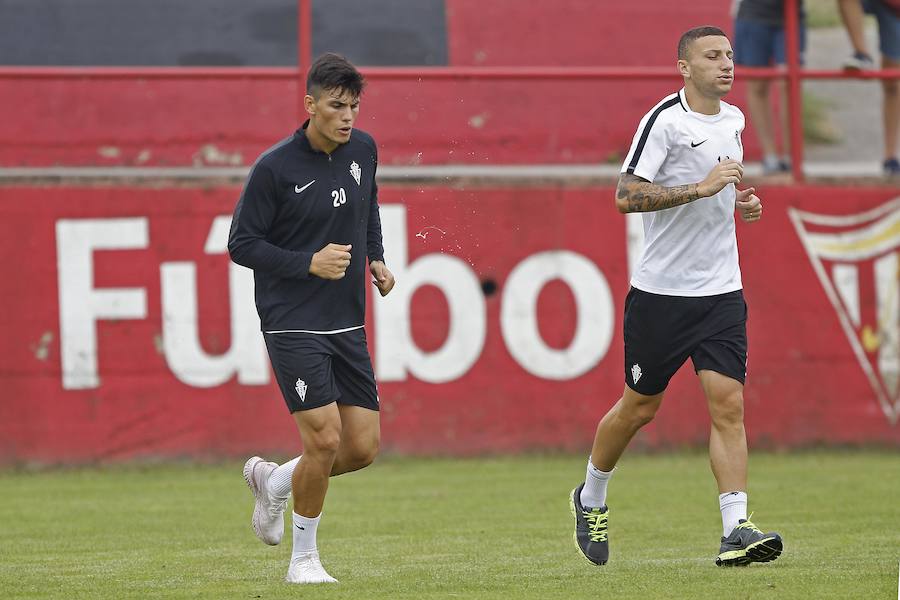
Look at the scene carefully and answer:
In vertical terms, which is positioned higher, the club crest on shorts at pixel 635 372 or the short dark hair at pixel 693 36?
the short dark hair at pixel 693 36

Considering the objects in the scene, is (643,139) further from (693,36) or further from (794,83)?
(794,83)

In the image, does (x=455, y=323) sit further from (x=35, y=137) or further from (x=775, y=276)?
(x=35, y=137)

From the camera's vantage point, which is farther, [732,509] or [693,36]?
[693,36]

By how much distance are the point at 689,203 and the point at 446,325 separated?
5.20m

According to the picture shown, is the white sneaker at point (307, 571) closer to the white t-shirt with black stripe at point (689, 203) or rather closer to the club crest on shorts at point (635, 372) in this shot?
the club crest on shorts at point (635, 372)

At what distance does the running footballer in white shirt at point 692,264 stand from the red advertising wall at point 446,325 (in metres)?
4.90

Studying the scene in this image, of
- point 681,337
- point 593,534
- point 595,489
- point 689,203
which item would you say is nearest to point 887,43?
point 689,203

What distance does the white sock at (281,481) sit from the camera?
7422 mm

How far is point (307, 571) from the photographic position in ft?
22.7

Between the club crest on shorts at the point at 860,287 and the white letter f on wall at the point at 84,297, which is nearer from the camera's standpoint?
the white letter f on wall at the point at 84,297

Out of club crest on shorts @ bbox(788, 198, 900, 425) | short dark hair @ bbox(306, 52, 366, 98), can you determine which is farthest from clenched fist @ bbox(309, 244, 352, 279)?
club crest on shorts @ bbox(788, 198, 900, 425)

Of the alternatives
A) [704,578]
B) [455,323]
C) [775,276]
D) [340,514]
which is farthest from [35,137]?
[704,578]

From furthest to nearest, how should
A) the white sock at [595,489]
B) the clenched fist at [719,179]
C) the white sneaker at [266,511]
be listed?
the white sock at [595,489] → the white sneaker at [266,511] → the clenched fist at [719,179]

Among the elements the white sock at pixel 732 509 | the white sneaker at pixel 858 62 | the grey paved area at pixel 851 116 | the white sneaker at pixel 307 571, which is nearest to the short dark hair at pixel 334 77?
the white sneaker at pixel 307 571
